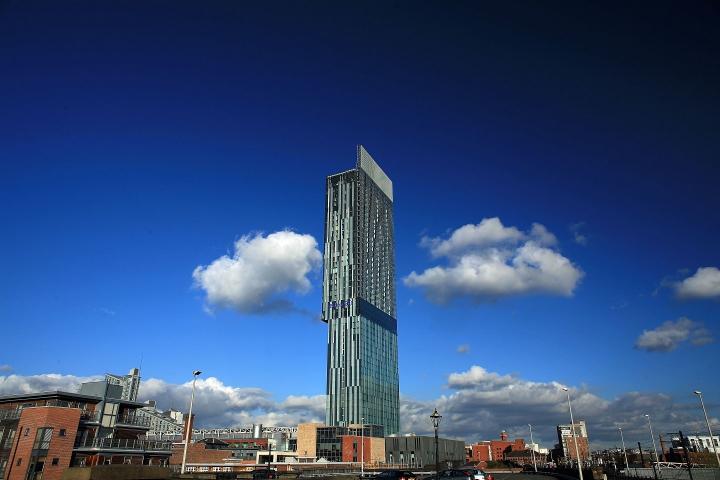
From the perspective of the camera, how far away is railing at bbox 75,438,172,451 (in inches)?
2257

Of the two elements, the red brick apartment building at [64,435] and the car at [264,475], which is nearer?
the car at [264,475]

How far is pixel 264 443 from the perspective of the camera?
14762 centimetres

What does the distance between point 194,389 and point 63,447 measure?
57.6ft

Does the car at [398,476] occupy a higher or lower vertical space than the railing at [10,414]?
lower

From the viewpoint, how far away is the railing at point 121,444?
57316mm

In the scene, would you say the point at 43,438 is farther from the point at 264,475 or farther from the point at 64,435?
the point at 264,475

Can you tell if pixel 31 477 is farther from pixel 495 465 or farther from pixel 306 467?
pixel 495 465

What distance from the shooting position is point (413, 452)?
165375 mm

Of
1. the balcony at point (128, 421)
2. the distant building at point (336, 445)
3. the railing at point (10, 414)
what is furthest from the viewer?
the distant building at point (336, 445)

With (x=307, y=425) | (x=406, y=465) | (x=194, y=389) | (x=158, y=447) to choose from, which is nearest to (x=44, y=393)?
(x=158, y=447)

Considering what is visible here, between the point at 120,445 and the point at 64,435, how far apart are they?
829 centimetres

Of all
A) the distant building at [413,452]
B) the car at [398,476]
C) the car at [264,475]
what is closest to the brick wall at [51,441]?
the car at [264,475]

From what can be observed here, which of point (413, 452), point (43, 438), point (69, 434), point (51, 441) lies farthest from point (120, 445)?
point (413, 452)

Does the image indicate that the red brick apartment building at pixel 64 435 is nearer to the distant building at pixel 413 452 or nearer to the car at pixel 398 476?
the car at pixel 398 476
